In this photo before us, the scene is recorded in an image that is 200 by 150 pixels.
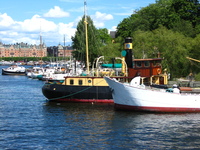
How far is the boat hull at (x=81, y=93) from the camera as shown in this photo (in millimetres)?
47500

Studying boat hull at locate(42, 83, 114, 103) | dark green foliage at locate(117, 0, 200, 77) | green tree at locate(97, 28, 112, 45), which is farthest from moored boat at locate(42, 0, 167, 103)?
green tree at locate(97, 28, 112, 45)

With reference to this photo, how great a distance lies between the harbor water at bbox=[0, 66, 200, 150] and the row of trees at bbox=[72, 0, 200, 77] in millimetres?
17520

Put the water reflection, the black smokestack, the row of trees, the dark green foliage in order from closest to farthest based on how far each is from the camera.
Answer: the water reflection, the black smokestack, the dark green foliage, the row of trees

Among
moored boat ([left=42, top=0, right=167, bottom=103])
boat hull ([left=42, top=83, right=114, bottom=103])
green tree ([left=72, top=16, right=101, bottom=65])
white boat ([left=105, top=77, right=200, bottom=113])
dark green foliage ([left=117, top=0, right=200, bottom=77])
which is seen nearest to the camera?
white boat ([left=105, top=77, right=200, bottom=113])

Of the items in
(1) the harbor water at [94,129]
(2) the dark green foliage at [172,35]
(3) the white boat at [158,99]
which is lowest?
(1) the harbor water at [94,129]

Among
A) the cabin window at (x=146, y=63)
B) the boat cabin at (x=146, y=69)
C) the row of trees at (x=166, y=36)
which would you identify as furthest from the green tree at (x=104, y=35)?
the cabin window at (x=146, y=63)

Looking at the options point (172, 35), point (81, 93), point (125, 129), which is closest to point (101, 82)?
point (81, 93)

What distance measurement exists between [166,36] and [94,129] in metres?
38.9

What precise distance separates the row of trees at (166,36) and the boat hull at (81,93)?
9.73m

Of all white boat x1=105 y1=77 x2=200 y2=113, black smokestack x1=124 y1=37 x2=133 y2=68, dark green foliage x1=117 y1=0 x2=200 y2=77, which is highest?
dark green foliage x1=117 y1=0 x2=200 y2=77

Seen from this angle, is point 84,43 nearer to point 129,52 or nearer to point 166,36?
point 166,36

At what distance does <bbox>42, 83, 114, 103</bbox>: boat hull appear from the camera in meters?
47.5

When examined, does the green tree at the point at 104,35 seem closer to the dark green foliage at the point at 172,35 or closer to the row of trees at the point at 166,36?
the row of trees at the point at 166,36

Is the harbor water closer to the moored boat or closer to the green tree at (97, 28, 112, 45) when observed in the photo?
the moored boat
